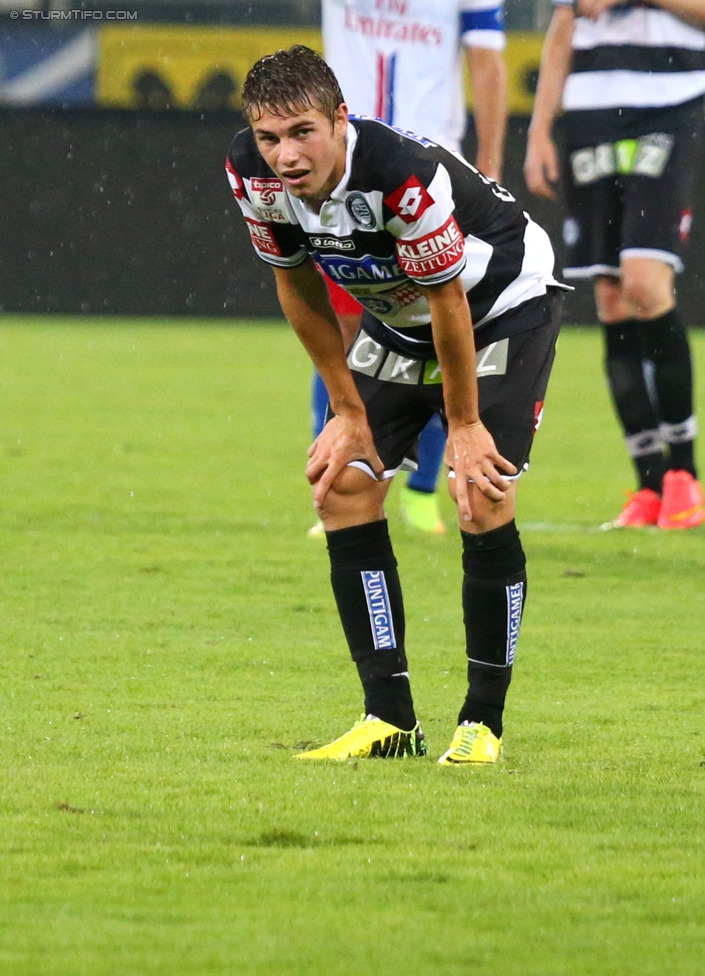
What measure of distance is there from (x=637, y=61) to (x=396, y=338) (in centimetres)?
396

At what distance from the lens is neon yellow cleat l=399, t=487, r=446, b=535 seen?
738cm

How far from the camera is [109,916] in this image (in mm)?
2729

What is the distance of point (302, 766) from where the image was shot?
12.2ft

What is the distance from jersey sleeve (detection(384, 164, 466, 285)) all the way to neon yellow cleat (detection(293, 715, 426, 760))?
3.09ft

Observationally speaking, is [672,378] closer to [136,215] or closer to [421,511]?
[421,511]

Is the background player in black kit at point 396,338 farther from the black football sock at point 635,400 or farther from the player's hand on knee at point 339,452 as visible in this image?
the black football sock at point 635,400

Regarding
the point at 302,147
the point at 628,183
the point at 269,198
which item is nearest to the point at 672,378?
the point at 628,183

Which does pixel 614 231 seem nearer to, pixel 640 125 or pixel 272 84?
pixel 640 125

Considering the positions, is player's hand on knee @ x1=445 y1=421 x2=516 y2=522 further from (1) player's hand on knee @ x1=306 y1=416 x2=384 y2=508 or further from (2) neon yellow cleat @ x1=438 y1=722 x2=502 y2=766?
(2) neon yellow cleat @ x1=438 y1=722 x2=502 y2=766

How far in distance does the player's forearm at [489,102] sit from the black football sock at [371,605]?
10.9 feet

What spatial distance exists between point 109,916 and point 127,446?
754 cm

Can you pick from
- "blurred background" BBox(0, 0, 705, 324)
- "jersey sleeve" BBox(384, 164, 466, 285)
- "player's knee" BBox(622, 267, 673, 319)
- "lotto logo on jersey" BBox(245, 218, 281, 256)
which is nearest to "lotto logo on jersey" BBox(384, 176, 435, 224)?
"jersey sleeve" BBox(384, 164, 466, 285)

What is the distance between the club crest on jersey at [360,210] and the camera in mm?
3785

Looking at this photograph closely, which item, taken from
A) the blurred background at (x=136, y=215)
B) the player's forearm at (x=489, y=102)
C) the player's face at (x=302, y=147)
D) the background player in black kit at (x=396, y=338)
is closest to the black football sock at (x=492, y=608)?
the background player in black kit at (x=396, y=338)
